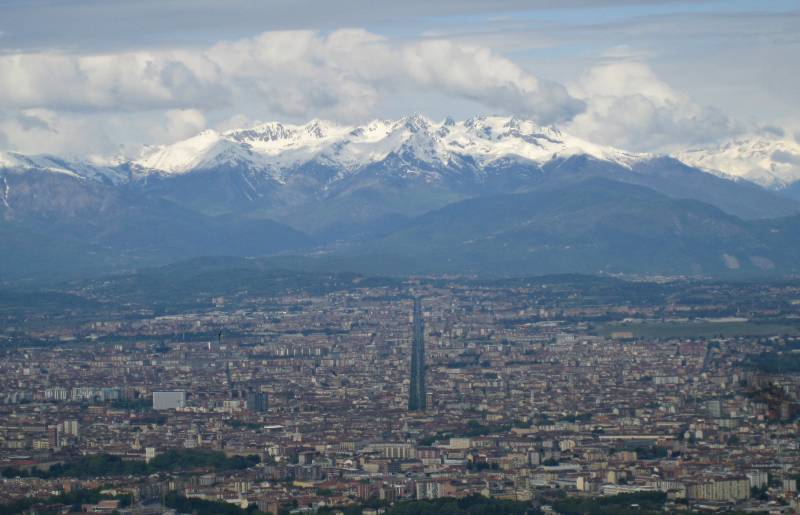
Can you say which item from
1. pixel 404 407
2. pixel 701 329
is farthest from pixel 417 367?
pixel 701 329

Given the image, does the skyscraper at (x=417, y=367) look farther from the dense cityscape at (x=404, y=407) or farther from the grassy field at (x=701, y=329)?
the grassy field at (x=701, y=329)

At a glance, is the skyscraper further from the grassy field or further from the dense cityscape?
the grassy field

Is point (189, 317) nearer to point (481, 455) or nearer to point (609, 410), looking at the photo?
point (609, 410)

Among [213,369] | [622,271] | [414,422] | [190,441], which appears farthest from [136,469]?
[622,271]

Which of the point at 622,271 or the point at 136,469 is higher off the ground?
the point at 622,271

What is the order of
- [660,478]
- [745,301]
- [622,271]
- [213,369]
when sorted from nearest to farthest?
[660,478] → [213,369] → [745,301] → [622,271]

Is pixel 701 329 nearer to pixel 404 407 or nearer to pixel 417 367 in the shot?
pixel 417 367
